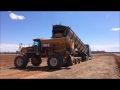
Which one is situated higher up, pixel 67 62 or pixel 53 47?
pixel 53 47

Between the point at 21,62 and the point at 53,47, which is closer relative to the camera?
the point at 53,47

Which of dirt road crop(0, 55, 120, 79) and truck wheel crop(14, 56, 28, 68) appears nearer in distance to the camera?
dirt road crop(0, 55, 120, 79)

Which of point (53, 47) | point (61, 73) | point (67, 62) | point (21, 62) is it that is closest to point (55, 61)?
point (53, 47)

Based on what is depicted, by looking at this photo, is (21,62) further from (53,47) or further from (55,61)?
(55,61)

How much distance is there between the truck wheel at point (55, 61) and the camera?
19.2m

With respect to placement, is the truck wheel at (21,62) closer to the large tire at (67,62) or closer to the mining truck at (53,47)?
the mining truck at (53,47)

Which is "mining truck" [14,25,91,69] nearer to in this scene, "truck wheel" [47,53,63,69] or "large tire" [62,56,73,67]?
"large tire" [62,56,73,67]

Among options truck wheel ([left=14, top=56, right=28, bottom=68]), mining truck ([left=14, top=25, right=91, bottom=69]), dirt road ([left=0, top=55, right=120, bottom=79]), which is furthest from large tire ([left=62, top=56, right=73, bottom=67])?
truck wheel ([left=14, top=56, right=28, bottom=68])

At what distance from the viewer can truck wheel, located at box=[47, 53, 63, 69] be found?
19219mm

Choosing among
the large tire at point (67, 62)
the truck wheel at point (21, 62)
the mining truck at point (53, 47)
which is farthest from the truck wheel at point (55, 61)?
the large tire at point (67, 62)

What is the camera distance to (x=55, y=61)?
764 inches
